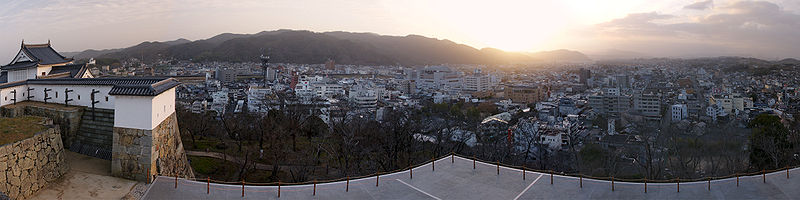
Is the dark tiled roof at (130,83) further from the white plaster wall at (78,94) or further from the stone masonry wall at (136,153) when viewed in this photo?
the stone masonry wall at (136,153)

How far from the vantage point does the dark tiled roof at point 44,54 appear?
431 inches

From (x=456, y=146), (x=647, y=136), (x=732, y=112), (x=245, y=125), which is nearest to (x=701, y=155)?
(x=647, y=136)

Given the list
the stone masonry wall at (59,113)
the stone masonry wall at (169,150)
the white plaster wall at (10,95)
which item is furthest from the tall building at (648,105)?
the white plaster wall at (10,95)

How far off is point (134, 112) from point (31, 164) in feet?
4.04

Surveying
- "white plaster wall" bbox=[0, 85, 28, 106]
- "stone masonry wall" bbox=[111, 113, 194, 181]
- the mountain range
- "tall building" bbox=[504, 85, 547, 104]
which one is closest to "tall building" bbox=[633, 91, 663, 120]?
"tall building" bbox=[504, 85, 547, 104]

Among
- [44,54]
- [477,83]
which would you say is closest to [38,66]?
[44,54]

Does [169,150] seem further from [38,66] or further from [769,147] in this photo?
[769,147]

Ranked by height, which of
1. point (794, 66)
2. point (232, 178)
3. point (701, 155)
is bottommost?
point (232, 178)

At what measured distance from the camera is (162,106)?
254 inches

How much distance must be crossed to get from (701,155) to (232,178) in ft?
41.9

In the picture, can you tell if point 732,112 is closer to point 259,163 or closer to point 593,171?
point 593,171

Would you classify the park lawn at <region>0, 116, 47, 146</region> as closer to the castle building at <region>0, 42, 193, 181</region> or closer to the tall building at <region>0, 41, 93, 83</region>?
the castle building at <region>0, 42, 193, 181</region>

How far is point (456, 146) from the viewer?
1458cm

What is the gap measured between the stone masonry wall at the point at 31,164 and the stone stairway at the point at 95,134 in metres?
0.94
